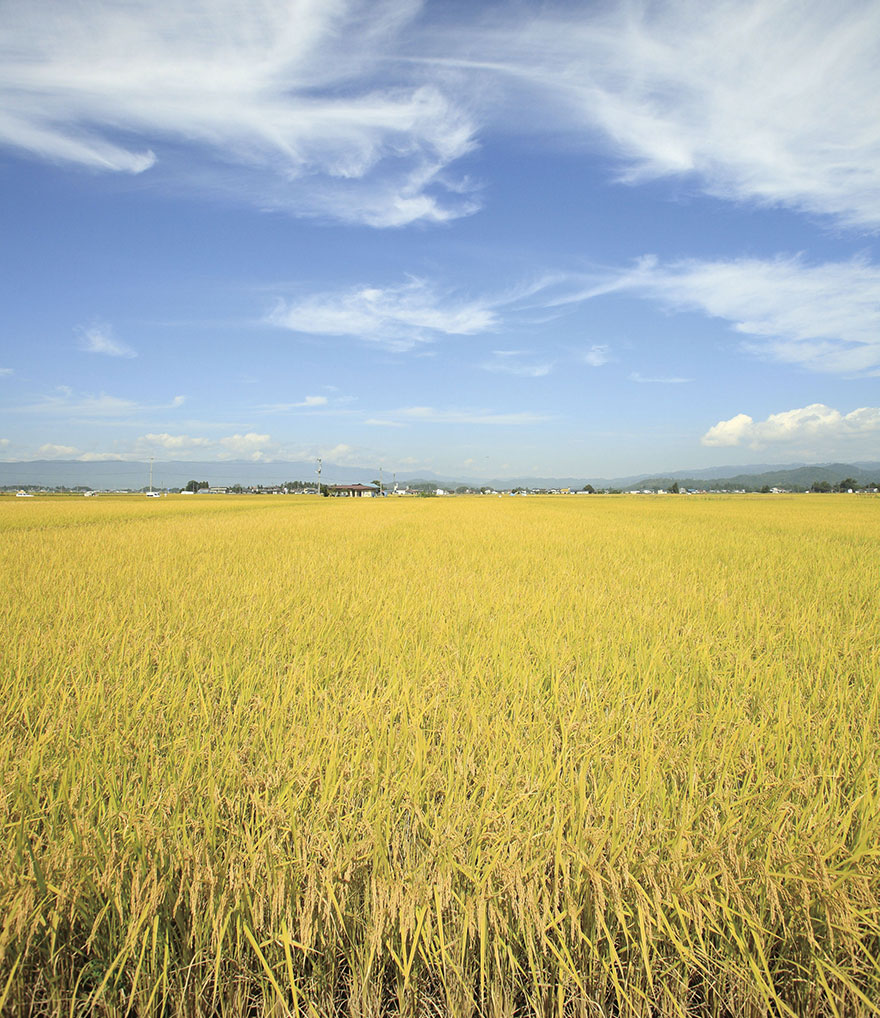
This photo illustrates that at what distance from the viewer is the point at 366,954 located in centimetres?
119

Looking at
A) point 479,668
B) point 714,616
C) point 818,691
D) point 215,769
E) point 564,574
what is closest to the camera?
point 215,769

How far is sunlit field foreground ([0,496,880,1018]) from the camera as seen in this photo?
1179 mm

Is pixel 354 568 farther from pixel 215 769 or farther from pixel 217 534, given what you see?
pixel 217 534

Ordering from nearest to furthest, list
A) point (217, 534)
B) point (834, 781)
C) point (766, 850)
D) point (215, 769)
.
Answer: point (766, 850), point (834, 781), point (215, 769), point (217, 534)

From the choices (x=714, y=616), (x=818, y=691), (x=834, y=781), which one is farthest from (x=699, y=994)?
(x=714, y=616)

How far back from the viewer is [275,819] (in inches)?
60.5

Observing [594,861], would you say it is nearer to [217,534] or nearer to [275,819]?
[275,819]

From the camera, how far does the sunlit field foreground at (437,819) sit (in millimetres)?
1179

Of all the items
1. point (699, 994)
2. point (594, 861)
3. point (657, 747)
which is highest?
point (594, 861)

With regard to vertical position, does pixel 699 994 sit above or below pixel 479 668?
below

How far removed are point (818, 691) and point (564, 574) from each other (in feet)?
12.3

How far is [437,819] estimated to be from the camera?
1.45m

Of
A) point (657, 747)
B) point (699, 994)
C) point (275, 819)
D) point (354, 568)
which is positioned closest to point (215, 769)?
point (275, 819)

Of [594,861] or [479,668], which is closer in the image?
[594,861]
